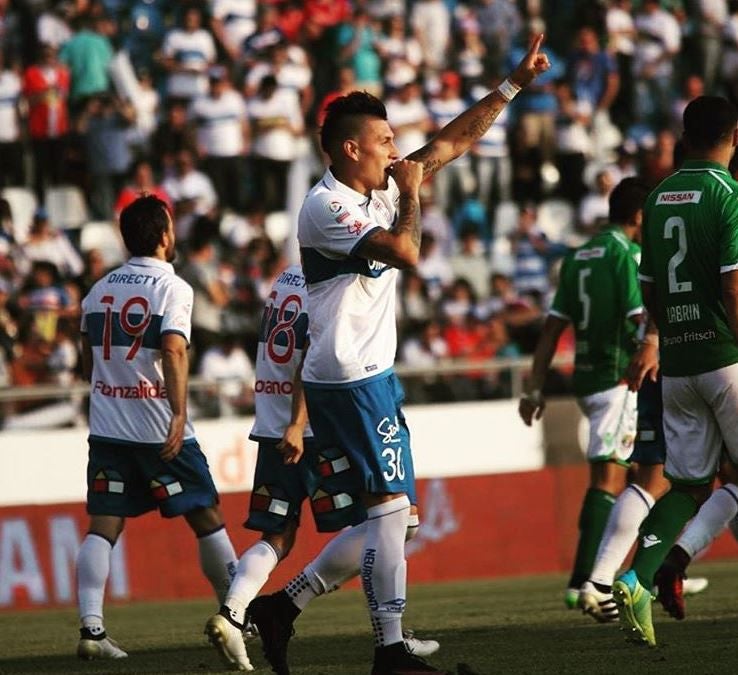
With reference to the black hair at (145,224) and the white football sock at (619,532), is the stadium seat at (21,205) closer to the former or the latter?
the black hair at (145,224)

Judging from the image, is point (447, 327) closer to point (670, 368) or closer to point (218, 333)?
point (218, 333)

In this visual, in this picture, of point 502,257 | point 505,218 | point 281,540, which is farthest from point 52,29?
point 281,540

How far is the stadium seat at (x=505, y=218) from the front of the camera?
69.3ft

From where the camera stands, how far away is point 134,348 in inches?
377

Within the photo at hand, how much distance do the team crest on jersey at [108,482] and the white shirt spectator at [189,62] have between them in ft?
37.4

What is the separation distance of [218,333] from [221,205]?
3240mm

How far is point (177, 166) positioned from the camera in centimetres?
1956

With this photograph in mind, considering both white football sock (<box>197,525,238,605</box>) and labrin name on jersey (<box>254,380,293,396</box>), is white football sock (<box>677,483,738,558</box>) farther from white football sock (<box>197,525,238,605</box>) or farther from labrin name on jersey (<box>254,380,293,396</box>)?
white football sock (<box>197,525,238,605</box>)

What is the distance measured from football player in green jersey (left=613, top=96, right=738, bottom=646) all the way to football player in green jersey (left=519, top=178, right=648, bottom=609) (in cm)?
238

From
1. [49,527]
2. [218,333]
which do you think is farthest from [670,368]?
[218,333]

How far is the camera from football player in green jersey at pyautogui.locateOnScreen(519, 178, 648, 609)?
10.9 meters

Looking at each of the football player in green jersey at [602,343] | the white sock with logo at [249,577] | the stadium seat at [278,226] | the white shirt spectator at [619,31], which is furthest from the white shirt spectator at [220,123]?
the white sock with logo at [249,577]

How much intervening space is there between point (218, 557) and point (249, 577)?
1142mm

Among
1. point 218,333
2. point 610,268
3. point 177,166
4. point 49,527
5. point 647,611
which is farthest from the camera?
point 177,166
